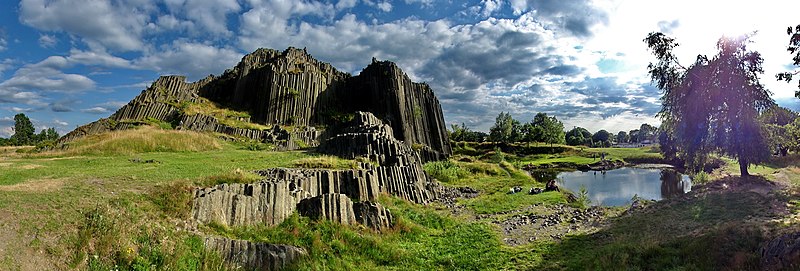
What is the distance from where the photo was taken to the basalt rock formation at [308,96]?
66.3 meters

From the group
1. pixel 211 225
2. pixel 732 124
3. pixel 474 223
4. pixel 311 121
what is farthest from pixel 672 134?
pixel 311 121

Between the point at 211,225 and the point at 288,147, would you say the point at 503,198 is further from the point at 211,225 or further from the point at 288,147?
the point at 288,147

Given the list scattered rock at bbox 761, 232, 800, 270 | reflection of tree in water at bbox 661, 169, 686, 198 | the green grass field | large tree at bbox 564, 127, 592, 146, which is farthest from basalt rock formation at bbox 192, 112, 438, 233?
large tree at bbox 564, 127, 592, 146

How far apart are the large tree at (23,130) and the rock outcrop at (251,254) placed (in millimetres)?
88505

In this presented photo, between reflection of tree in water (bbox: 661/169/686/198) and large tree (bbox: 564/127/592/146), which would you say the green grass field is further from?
large tree (bbox: 564/127/592/146)

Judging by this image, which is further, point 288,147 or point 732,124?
point 288,147

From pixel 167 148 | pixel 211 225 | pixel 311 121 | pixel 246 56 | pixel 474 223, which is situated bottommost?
pixel 474 223

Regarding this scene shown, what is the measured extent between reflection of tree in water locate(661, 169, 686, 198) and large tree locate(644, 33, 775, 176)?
11274 millimetres

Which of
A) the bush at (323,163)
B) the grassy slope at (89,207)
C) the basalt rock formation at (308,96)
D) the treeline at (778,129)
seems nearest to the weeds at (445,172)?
the bush at (323,163)

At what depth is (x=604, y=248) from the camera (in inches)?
501

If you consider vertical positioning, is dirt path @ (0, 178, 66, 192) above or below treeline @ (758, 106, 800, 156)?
below

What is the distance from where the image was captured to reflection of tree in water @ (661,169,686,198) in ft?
120

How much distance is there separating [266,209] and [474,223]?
29.6 feet

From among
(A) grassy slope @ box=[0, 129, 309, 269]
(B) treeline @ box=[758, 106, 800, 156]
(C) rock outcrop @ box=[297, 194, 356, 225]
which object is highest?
(B) treeline @ box=[758, 106, 800, 156]
